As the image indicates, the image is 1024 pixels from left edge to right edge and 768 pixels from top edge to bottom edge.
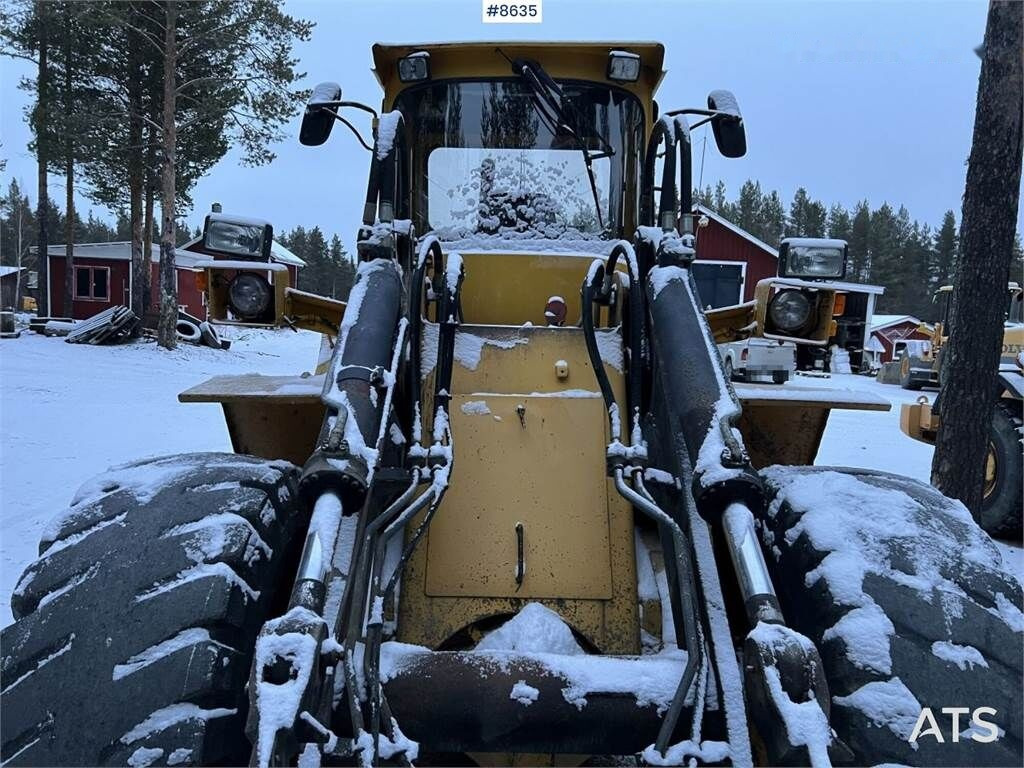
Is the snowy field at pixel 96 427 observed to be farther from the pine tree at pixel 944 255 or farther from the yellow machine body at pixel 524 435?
the pine tree at pixel 944 255

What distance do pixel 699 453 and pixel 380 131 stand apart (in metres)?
1.57

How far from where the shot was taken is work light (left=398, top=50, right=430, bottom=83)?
11.5 feet

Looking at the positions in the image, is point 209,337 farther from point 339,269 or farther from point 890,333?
point 339,269

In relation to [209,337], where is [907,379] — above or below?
below

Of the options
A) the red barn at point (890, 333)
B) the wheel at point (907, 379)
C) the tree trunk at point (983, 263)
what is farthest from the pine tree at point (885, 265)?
the tree trunk at point (983, 263)

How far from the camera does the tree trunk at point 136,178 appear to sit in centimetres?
2211

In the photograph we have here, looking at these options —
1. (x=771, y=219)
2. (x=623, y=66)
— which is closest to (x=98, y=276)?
(x=623, y=66)

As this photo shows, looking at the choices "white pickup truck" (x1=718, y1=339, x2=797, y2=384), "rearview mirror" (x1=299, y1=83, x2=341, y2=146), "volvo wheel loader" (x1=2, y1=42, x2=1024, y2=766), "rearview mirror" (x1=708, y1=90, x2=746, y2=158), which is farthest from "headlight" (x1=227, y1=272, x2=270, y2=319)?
"white pickup truck" (x1=718, y1=339, x2=797, y2=384)

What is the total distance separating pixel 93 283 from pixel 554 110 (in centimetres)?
3643

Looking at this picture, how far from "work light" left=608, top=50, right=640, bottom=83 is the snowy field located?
3559mm

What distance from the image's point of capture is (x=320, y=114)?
3152 millimetres

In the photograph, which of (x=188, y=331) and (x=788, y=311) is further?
(x=188, y=331)

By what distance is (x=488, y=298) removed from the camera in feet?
11.2

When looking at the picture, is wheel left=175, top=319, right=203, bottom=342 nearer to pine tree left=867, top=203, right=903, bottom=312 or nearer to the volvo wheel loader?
the volvo wheel loader
